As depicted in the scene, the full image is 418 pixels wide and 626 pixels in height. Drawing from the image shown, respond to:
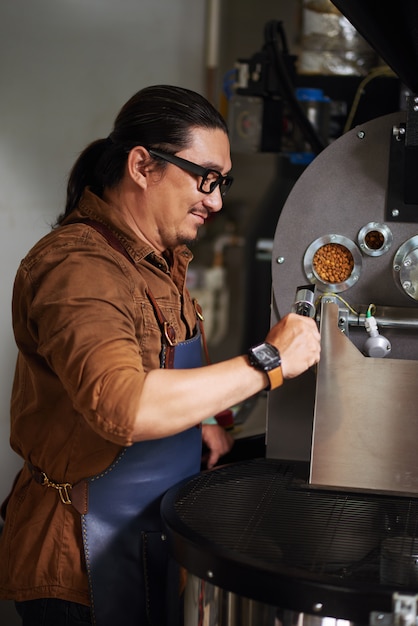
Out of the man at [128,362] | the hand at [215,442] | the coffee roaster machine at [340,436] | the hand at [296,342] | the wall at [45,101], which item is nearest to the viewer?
the coffee roaster machine at [340,436]

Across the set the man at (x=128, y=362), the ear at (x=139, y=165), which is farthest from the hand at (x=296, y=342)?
the ear at (x=139, y=165)

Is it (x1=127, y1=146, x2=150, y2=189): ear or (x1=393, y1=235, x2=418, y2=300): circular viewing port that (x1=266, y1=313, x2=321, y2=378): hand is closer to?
(x1=393, y1=235, x2=418, y2=300): circular viewing port

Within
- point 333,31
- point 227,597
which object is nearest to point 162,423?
point 227,597

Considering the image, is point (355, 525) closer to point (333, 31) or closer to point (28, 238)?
point (28, 238)

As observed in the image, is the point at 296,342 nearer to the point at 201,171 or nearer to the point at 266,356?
the point at 266,356

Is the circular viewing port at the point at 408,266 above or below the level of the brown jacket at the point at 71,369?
above

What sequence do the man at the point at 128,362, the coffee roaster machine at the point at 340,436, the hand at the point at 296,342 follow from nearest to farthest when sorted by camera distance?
the coffee roaster machine at the point at 340,436 < the man at the point at 128,362 < the hand at the point at 296,342

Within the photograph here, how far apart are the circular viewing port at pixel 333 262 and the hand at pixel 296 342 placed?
20cm

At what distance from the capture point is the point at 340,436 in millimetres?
1454

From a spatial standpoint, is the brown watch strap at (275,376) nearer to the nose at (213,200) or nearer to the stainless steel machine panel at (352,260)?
the stainless steel machine panel at (352,260)

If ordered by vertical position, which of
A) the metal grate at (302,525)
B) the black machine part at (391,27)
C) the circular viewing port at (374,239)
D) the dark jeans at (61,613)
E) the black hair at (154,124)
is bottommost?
the dark jeans at (61,613)

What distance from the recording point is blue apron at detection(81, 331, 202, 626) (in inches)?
55.8

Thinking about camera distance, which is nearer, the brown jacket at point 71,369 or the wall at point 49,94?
the brown jacket at point 71,369

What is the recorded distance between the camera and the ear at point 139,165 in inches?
58.2
